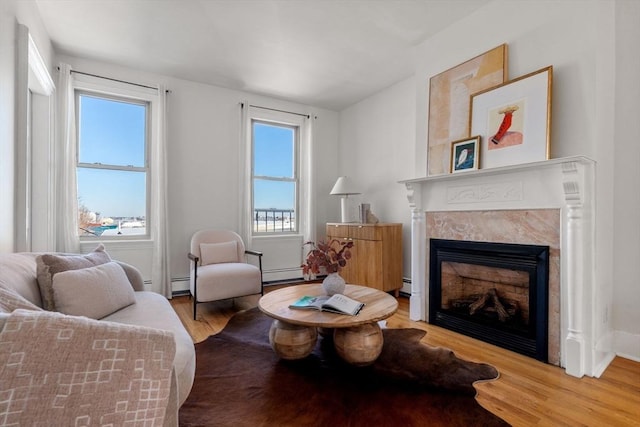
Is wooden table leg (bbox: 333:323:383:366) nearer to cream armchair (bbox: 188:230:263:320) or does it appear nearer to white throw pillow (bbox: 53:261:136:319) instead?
white throw pillow (bbox: 53:261:136:319)

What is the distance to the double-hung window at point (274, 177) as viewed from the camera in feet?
15.1

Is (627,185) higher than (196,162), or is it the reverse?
(196,162)

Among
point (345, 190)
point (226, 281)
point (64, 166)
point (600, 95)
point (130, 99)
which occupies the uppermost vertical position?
Result: point (130, 99)

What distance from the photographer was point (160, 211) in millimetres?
3713

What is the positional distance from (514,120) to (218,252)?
10.6 ft

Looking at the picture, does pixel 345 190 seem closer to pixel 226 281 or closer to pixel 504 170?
pixel 226 281

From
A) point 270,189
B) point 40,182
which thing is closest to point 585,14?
point 270,189

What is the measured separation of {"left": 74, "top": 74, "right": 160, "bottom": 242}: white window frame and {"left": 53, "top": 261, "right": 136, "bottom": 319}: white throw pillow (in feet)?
7.07

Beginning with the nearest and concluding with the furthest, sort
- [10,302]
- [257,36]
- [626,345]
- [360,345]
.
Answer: [10,302]
[360,345]
[626,345]
[257,36]

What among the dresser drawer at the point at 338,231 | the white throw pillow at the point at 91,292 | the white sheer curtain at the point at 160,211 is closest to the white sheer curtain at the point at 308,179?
the dresser drawer at the point at 338,231

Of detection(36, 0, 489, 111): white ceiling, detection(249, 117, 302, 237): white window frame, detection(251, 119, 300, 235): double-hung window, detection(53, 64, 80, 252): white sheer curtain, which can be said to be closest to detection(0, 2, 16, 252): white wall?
detection(36, 0, 489, 111): white ceiling

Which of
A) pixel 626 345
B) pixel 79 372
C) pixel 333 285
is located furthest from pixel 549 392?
pixel 79 372

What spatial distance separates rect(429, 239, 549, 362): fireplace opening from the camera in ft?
7.13

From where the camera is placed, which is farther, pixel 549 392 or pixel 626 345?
pixel 626 345
